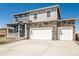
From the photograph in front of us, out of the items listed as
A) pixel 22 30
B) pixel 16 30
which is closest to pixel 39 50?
pixel 22 30

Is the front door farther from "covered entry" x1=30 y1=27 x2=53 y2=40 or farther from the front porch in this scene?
"covered entry" x1=30 y1=27 x2=53 y2=40

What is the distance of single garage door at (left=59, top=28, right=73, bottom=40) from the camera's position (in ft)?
43.3

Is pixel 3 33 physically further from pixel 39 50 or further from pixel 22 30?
pixel 39 50

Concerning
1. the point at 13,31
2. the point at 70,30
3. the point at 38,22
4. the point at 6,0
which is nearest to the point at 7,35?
the point at 13,31

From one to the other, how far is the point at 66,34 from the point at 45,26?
2289 mm

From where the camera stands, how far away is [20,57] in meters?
5.74

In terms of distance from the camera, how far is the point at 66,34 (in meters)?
13.3

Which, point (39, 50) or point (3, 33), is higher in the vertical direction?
point (3, 33)

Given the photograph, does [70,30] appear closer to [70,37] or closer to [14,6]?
[70,37]

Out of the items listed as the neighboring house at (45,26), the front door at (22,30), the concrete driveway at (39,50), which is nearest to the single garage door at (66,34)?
the neighboring house at (45,26)

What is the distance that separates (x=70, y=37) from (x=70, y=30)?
675 millimetres

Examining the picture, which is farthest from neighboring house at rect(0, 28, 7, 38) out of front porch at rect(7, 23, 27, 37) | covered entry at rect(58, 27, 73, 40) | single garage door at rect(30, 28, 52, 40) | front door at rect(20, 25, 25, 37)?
covered entry at rect(58, 27, 73, 40)

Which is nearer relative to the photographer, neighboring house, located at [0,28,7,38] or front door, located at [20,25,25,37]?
neighboring house, located at [0,28,7,38]

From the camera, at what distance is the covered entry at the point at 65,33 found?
43.3 ft
